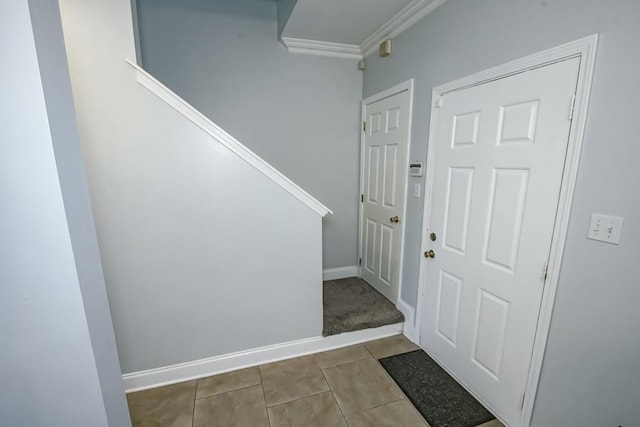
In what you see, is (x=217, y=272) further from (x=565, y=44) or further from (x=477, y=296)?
(x=565, y=44)

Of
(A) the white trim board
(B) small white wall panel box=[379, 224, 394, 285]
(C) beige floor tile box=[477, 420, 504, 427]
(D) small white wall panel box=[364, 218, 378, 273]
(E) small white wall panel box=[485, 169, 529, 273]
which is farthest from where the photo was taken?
(D) small white wall panel box=[364, 218, 378, 273]

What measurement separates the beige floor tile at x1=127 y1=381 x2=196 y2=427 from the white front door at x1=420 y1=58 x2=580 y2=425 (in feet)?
5.87

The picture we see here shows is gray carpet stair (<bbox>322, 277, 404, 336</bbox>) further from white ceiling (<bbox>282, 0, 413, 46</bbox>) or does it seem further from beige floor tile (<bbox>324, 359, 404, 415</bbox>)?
white ceiling (<bbox>282, 0, 413, 46</bbox>)

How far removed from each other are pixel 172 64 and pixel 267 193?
66.5 inches

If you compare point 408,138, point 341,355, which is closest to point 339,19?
point 408,138

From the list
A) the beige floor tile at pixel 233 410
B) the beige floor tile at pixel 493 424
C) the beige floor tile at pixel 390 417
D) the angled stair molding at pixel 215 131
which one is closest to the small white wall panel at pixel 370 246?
the angled stair molding at pixel 215 131

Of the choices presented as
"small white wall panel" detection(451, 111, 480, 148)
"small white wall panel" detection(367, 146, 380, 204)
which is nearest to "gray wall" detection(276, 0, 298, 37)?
"small white wall panel" detection(367, 146, 380, 204)

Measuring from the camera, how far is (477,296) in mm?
1702

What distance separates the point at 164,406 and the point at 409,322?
6.17 feet

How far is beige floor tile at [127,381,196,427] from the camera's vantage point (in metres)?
1.58

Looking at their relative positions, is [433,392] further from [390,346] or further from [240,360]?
[240,360]

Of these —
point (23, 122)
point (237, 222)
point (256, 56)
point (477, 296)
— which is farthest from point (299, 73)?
point (477, 296)

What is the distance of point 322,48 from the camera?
270 cm

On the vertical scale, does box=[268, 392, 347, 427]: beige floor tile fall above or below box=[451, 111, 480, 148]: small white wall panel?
below
